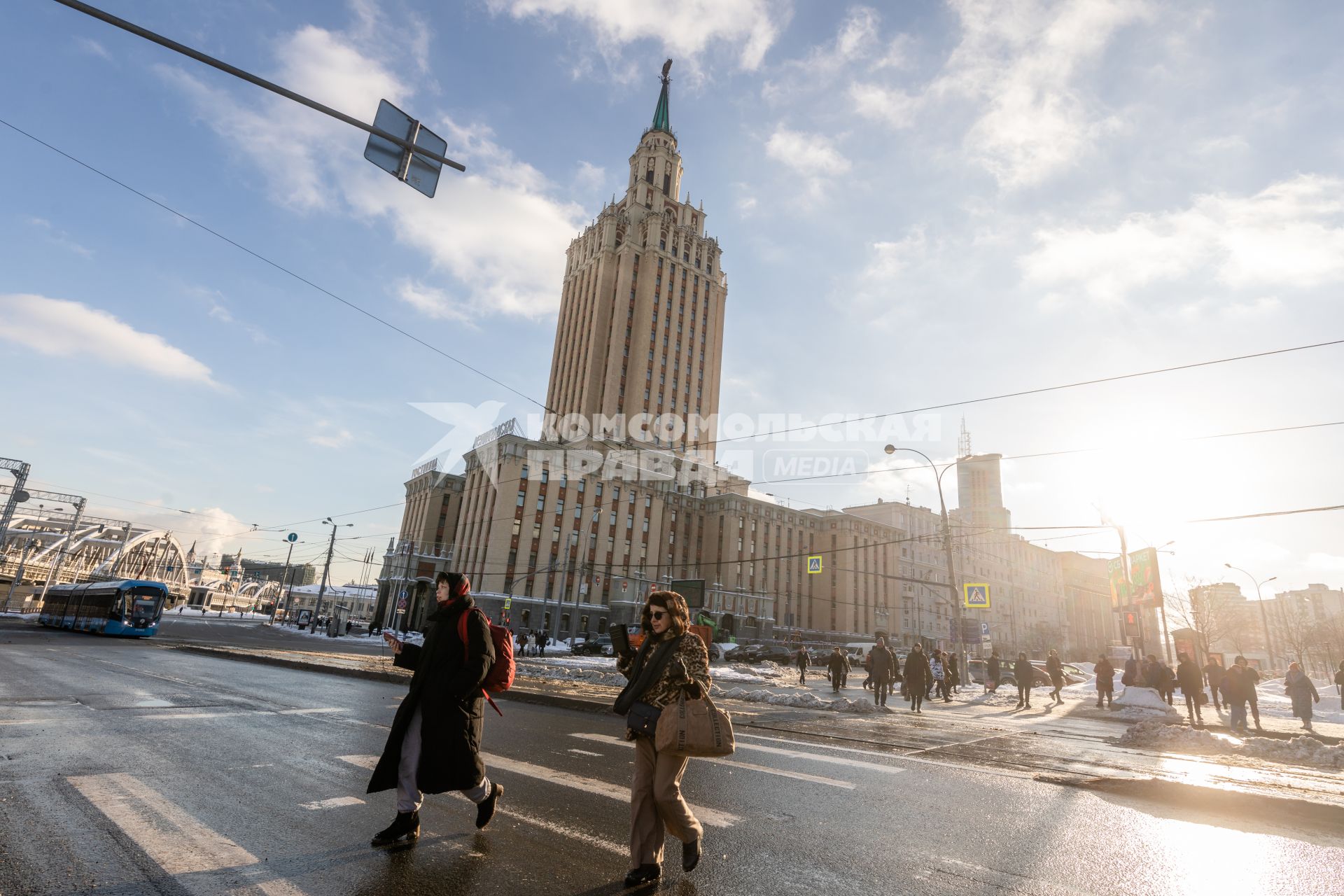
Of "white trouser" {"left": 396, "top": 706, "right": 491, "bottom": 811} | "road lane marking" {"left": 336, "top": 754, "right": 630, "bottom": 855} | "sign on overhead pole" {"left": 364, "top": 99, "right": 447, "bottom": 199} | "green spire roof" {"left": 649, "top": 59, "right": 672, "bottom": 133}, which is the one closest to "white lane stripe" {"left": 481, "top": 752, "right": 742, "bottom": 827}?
"road lane marking" {"left": 336, "top": 754, "right": 630, "bottom": 855}

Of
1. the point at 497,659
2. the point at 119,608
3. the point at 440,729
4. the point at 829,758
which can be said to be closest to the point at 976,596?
the point at 829,758

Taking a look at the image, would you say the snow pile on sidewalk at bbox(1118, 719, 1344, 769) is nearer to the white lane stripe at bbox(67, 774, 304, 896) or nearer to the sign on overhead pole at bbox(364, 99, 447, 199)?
the white lane stripe at bbox(67, 774, 304, 896)

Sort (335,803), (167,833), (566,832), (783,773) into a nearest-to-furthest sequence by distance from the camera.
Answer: (167,833)
(566,832)
(335,803)
(783,773)

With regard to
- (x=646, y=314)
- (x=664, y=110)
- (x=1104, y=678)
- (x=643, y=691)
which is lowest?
(x=1104, y=678)

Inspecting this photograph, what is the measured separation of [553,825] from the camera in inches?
186

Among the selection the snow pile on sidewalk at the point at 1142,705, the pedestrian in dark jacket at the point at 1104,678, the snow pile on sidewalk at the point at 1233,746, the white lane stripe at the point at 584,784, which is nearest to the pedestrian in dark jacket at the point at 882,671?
the snow pile on sidewalk at the point at 1233,746

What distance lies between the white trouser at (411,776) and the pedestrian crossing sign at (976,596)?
26.5 metres

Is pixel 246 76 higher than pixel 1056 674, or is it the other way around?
pixel 246 76

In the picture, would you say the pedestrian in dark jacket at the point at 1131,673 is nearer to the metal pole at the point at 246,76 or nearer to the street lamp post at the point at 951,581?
the street lamp post at the point at 951,581

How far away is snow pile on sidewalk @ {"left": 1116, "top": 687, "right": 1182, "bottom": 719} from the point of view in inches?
696

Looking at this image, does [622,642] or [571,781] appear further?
[571,781]

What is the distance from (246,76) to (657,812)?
7538mm

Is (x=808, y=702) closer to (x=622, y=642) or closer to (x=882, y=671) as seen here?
(x=882, y=671)

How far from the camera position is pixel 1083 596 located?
125812 mm
